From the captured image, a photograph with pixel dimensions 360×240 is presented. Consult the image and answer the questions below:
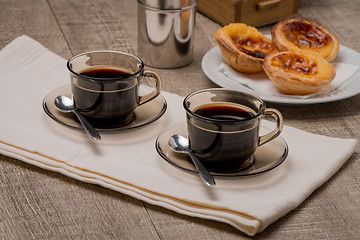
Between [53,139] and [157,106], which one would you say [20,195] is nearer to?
[53,139]

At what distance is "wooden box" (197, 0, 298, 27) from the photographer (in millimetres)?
1682

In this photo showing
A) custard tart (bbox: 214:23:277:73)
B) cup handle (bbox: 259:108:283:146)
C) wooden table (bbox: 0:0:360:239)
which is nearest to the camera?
wooden table (bbox: 0:0:360:239)

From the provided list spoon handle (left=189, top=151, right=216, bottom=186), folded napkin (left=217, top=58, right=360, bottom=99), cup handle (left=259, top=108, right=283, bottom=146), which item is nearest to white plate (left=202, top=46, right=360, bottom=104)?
folded napkin (left=217, top=58, right=360, bottom=99)

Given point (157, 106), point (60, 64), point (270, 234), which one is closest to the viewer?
point (270, 234)

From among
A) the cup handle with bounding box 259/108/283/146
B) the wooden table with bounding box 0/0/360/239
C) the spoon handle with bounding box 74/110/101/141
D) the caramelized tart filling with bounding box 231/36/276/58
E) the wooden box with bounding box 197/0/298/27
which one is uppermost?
the cup handle with bounding box 259/108/283/146

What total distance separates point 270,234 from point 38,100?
595 mm

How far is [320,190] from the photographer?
984 mm

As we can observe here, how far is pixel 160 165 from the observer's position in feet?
3.26

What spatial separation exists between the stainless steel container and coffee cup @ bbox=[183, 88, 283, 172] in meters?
0.44

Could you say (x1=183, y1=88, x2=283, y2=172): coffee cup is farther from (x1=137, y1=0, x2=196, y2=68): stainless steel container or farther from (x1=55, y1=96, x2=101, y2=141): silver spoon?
(x1=137, y1=0, x2=196, y2=68): stainless steel container

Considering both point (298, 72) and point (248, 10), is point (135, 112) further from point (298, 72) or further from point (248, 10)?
point (248, 10)

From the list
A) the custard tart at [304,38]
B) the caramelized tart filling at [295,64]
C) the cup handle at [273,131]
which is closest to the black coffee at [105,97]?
the cup handle at [273,131]

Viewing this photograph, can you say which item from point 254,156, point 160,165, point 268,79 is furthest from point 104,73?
point 268,79

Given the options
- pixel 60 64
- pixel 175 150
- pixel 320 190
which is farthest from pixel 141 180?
pixel 60 64
